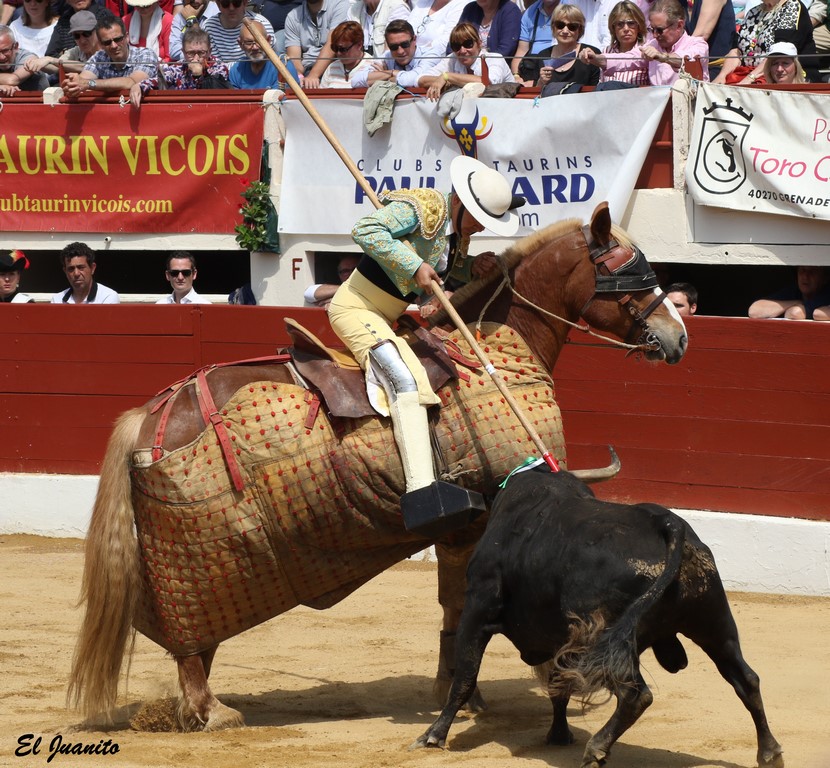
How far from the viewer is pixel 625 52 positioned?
8445mm

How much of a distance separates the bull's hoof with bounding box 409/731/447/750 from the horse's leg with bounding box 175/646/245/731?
2.67 ft

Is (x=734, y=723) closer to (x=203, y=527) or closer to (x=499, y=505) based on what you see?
(x=499, y=505)

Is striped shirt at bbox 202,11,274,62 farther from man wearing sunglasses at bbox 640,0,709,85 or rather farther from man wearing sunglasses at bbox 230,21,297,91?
man wearing sunglasses at bbox 640,0,709,85

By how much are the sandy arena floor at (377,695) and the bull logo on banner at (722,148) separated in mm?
2567

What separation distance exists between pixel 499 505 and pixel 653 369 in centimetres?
336

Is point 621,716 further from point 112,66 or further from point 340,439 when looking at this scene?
point 112,66

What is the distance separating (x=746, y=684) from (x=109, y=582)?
2.31 m

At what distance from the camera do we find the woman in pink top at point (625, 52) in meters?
8.28

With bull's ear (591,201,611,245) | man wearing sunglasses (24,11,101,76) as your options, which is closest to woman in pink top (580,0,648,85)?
bull's ear (591,201,611,245)

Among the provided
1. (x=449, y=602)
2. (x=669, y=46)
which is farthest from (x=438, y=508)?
(x=669, y=46)

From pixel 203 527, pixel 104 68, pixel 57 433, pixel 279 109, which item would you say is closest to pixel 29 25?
pixel 104 68

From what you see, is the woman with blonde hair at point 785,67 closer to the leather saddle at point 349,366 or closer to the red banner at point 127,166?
the red banner at point 127,166

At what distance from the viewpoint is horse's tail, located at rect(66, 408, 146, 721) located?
4.74 m

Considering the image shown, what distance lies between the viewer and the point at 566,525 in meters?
4.03
